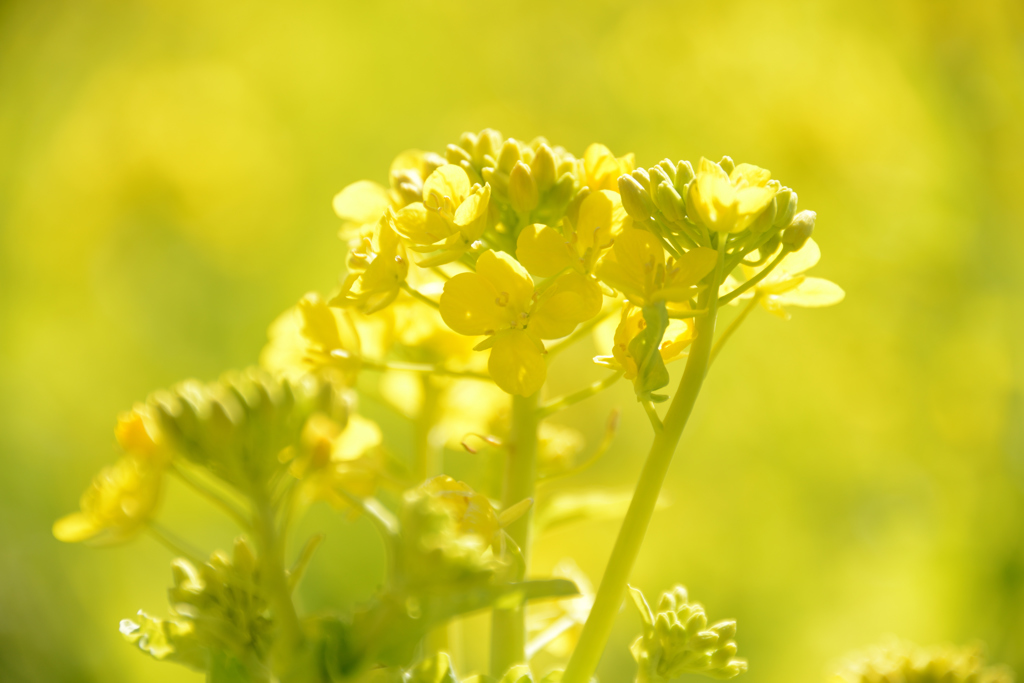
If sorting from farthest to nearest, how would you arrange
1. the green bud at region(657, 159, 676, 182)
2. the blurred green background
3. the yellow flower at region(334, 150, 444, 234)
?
the blurred green background → the yellow flower at region(334, 150, 444, 234) → the green bud at region(657, 159, 676, 182)

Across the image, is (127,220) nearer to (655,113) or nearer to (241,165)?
(241,165)

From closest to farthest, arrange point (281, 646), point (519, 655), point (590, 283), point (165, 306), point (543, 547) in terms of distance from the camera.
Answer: point (281, 646) → point (590, 283) → point (519, 655) → point (543, 547) → point (165, 306)

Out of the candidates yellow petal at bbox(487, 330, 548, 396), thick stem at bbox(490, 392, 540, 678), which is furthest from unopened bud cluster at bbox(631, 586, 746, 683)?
yellow petal at bbox(487, 330, 548, 396)

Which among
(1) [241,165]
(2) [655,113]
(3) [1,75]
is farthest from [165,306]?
(2) [655,113]

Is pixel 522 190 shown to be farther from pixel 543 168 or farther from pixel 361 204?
pixel 361 204

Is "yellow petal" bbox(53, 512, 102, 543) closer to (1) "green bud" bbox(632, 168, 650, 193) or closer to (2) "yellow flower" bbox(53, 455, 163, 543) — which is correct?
(2) "yellow flower" bbox(53, 455, 163, 543)

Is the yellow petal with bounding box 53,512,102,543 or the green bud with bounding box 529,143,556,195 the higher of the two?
the green bud with bounding box 529,143,556,195

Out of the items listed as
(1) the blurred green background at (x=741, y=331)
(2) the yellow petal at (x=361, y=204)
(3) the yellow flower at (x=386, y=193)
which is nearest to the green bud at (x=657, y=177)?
(3) the yellow flower at (x=386, y=193)
